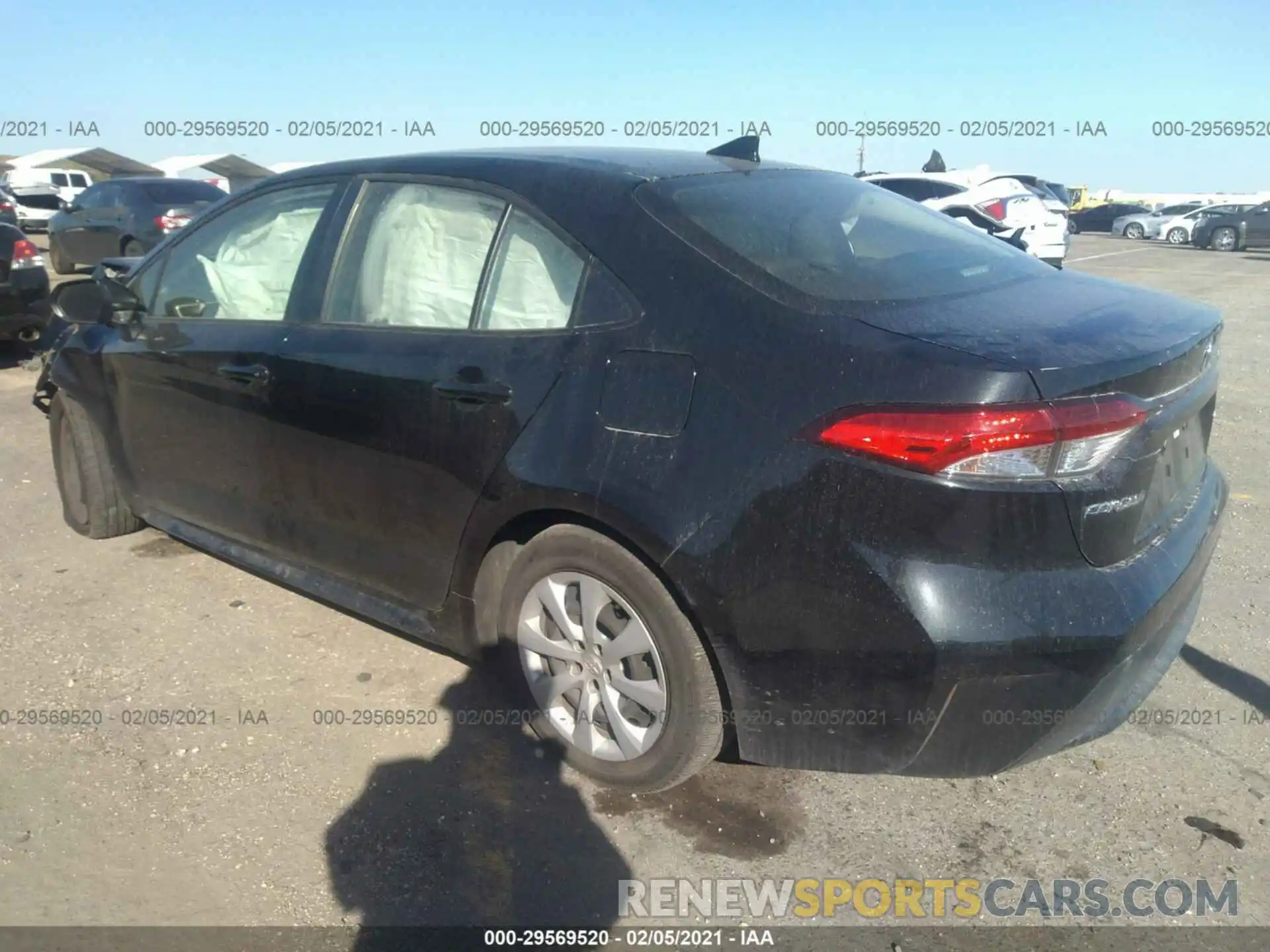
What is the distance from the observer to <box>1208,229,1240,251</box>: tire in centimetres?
2800

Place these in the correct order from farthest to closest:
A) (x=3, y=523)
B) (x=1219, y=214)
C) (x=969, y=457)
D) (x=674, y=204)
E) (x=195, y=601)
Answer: (x=1219, y=214) < (x=3, y=523) < (x=195, y=601) < (x=674, y=204) < (x=969, y=457)

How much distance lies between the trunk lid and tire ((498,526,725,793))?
0.88m

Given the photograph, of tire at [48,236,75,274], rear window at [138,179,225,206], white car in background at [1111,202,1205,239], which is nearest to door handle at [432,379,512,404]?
rear window at [138,179,225,206]

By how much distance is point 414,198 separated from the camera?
3.22 meters

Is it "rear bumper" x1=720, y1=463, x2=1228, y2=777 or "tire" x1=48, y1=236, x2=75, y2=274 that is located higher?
"rear bumper" x1=720, y1=463, x2=1228, y2=777

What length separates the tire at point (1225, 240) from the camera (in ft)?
91.9

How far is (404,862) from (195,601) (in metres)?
1.95

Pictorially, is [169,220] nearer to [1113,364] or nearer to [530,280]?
[530,280]

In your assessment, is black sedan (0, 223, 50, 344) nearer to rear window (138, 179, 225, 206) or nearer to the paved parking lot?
the paved parking lot

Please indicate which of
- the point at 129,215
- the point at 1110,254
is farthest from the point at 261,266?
the point at 1110,254

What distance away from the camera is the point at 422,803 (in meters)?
2.80

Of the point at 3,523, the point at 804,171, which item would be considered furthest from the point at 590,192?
the point at 3,523

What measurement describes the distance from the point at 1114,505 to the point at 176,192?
15.4 m

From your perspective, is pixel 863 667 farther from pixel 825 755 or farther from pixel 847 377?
pixel 847 377
